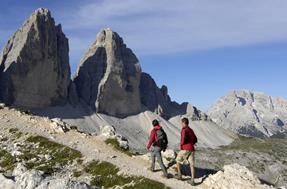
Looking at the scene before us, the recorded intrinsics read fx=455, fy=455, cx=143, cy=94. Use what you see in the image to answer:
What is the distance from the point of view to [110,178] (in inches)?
1227

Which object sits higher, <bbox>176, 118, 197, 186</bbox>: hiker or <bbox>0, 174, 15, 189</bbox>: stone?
<bbox>176, 118, 197, 186</bbox>: hiker

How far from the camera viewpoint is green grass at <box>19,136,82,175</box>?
33.5 meters

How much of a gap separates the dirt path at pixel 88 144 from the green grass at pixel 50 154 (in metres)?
0.99

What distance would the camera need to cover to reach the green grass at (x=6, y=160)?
110ft

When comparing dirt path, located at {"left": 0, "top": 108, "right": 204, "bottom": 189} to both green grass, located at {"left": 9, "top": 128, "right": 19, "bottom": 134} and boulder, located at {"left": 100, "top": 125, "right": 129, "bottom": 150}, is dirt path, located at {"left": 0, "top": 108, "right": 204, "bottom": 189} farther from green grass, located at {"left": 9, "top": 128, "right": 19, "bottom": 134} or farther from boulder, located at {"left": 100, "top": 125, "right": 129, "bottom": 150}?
boulder, located at {"left": 100, "top": 125, "right": 129, "bottom": 150}

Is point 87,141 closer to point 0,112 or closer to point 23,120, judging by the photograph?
point 23,120

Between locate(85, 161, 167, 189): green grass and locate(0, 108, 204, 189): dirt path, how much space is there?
0.78 metres

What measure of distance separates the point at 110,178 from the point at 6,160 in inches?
370

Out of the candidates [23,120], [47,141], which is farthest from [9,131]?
[47,141]

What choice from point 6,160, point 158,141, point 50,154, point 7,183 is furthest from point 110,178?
point 7,183

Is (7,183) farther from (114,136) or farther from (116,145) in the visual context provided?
(114,136)

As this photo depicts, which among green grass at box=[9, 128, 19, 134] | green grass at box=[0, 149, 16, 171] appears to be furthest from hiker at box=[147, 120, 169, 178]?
green grass at box=[9, 128, 19, 134]

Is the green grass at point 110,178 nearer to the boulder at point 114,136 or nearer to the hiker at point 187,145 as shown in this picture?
the hiker at point 187,145

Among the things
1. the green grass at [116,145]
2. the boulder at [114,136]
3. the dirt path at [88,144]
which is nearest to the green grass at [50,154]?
the dirt path at [88,144]
